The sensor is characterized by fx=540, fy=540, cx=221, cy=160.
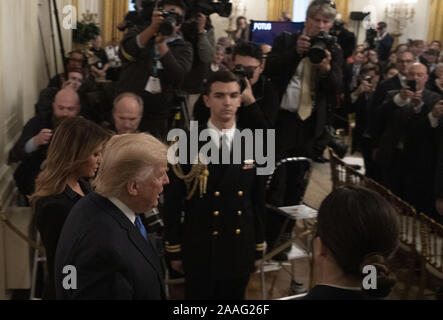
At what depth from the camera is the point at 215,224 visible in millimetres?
2758

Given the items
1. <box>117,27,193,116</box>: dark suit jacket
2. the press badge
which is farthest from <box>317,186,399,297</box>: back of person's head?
the press badge

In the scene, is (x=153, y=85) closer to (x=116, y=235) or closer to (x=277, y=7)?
(x=116, y=235)

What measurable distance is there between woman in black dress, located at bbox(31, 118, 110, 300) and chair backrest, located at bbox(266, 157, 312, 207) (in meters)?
1.65

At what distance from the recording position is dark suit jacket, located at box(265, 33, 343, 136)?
11.9 feet

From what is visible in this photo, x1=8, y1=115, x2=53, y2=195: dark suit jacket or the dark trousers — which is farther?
x1=8, y1=115, x2=53, y2=195: dark suit jacket

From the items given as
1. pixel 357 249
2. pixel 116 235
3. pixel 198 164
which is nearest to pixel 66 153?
pixel 116 235

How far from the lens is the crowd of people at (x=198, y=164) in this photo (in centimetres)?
150

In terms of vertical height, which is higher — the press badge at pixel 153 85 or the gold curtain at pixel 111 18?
the gold curtain at pixel 111 18

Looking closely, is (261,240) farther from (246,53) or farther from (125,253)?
(125,253)

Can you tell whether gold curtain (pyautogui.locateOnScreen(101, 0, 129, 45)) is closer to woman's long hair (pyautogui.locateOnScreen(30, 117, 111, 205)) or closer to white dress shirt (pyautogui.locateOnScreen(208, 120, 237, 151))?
white dress shirt (pyautogui.locateOnScreen(208, 120, 237, 151))

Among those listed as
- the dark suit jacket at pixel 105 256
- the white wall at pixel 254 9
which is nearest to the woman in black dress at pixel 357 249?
the dark suit jacket at pixel 105 256

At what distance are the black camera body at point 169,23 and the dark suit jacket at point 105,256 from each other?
1.99 metres

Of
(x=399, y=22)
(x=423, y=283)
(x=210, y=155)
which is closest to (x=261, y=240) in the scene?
(x=210, y=155)

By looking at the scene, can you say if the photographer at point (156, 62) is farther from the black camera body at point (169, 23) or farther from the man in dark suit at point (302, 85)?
the man in dark suit at point (302, 85)
